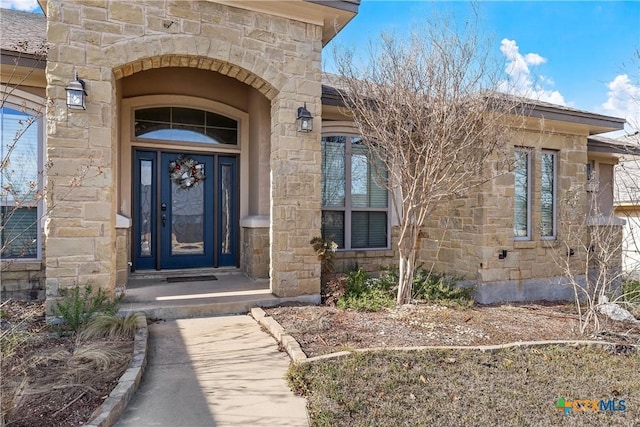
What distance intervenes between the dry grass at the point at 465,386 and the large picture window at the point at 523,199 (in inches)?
139

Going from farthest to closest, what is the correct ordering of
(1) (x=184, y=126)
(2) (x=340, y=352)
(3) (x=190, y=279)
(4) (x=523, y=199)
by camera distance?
(4) (x=523, y=199) < (1) (x=184, y=126) < (3) (x=190, y=279) < (2) (x=340, y=352)

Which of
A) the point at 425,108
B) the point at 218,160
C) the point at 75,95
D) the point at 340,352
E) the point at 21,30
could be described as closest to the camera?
the point at 340,352

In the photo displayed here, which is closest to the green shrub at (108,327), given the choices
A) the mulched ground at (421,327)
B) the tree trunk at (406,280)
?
the mulched ground at (421,327)

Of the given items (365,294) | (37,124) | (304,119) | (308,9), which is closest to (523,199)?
(365,294)

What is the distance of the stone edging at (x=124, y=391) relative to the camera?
2.50m

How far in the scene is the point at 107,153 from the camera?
14.7 feet

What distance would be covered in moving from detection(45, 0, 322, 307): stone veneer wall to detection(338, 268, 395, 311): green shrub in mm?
484

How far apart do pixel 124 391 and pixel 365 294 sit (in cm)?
336

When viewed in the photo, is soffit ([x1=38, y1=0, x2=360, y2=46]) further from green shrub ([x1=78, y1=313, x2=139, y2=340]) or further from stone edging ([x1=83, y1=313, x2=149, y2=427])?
stone edging ([x1=83, y1=313, x2=149, y2=427])

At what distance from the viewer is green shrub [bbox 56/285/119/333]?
13.3 feet

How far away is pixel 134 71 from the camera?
194 inches

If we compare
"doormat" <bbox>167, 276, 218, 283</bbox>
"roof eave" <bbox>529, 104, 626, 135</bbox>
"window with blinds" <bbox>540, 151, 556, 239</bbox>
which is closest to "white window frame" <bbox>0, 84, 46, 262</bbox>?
"doormat" <bbox>167, 276, 218, 283</bbox>

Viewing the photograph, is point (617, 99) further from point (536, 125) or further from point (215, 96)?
point (215, 96)

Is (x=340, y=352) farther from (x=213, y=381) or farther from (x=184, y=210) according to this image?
(x=184, y=210)
